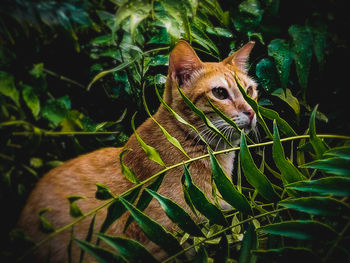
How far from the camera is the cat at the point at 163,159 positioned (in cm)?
135

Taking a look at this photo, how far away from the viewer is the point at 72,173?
151 centimetres

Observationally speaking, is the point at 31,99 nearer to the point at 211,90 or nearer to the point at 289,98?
the point at 211,90

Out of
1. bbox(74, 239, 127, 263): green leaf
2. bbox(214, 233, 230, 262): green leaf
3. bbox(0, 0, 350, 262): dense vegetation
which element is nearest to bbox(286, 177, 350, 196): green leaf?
bbox(0, 0, 350, 262): dense vegetation

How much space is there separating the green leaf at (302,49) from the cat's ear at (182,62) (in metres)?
0.51

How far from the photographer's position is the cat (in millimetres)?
1354

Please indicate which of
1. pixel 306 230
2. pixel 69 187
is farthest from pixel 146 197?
pixel 69 187

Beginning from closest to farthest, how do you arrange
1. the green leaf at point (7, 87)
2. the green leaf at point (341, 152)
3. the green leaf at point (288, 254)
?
the green leaf at point (288, 254)
the green leaf at point (341, 152)
the green leaf at point (7, 87)

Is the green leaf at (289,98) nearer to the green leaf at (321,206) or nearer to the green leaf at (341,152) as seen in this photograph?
the green leaf at (341,152)

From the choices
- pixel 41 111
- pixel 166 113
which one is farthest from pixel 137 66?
pixel 41 111

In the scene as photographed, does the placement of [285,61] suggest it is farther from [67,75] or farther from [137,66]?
[67,75]

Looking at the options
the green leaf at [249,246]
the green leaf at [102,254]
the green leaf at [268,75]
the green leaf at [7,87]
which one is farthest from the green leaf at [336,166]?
the green leaf at [7,87]

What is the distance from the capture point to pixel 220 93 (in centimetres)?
168

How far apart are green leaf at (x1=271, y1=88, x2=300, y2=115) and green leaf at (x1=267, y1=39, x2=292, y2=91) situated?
36mm

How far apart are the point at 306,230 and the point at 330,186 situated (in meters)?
0.14
